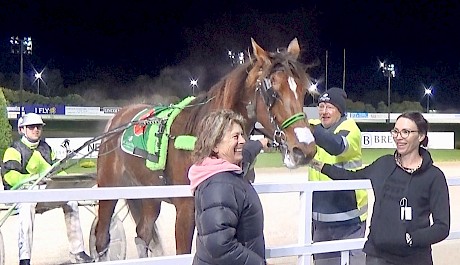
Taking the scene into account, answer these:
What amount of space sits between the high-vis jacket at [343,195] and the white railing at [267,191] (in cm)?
13

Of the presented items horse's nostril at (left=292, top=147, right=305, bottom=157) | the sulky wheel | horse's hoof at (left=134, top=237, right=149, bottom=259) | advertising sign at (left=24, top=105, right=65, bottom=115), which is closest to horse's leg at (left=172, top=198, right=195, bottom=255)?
horse's nostril at (left=292, top=147, right=305, bottom=157)

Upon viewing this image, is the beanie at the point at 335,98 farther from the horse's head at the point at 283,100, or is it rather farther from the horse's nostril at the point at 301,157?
the horse's nostril at the point at 301,157

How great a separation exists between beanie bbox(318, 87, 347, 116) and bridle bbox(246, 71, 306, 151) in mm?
422

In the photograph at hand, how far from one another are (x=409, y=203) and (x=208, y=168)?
102 cm

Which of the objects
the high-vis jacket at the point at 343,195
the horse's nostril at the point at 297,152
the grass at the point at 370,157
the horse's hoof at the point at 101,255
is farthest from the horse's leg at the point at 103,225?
the grass at the point at 370,157

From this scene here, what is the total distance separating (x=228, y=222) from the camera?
2125 millimetres

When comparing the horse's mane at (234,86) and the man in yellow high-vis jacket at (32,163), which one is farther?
the man in yellow high-vis jacket at (32,163)

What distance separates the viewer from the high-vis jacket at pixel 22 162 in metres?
5.20

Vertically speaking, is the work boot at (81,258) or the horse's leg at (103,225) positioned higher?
the horse's leg at (103,225)

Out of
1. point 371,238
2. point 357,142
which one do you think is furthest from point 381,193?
point 357,142

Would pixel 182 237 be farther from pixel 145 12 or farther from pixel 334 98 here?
pixel 145 12

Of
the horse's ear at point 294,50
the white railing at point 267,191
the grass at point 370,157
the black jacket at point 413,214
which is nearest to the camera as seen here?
the black jacket at point 413,214

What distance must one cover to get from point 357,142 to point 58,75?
41770mm

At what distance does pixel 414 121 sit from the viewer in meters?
2.84
